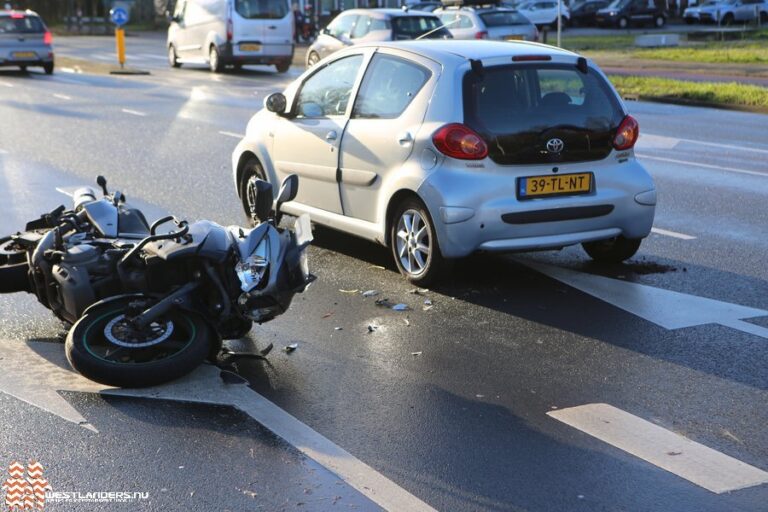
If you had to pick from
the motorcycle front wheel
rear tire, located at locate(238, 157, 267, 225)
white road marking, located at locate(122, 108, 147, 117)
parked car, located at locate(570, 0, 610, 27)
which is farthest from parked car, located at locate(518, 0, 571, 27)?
the motorcycle front wheel

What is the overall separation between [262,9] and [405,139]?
2447 cm

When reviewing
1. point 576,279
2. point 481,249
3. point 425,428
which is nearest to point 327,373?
point 425,428

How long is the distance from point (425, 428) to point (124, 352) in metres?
1.55

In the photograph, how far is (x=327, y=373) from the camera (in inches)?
235

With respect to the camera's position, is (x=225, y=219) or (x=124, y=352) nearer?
(x=124, y=352)

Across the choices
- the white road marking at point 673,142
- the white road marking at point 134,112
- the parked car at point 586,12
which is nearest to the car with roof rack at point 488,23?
the white road marking at point 134,112

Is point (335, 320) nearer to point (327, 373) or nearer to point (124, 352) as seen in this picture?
point (327, 373)

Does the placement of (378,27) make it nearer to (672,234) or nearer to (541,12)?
(672,234)

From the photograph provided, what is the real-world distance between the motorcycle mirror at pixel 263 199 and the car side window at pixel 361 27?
23.3 metres

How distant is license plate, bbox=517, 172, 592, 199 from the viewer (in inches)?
301

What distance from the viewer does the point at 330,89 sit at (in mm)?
8883

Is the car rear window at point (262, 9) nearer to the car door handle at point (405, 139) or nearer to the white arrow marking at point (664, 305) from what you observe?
the car door handle at point (405, 139)

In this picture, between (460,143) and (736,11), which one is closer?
(460,143)

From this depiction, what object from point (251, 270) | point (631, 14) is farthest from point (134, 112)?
point (631, 14)
